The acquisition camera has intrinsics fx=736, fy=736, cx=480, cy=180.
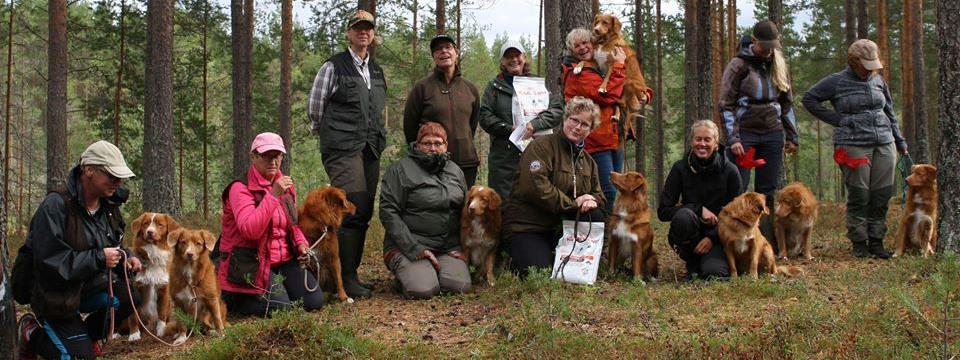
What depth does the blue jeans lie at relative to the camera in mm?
7484

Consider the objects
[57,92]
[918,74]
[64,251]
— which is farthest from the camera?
[918,74]

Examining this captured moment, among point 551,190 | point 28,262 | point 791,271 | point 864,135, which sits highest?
point 864,135

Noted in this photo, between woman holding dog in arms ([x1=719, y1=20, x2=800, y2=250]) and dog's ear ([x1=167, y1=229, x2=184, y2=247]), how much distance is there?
5.23 metres

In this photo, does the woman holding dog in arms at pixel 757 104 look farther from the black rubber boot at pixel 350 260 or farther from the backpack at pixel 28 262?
the backpack at pixel 28 262

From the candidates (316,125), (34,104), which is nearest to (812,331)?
(316,125)

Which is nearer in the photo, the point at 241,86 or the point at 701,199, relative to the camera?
the point at 701,199

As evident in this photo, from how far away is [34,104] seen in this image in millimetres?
38906

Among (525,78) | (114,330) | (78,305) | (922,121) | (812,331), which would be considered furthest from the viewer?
(922,121)

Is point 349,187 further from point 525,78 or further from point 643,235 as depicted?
point 643,235

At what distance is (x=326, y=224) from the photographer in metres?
6.52

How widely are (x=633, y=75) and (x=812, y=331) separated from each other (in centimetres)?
355

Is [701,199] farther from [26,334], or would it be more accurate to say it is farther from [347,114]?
[26,334]

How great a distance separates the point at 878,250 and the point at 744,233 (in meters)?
2.44

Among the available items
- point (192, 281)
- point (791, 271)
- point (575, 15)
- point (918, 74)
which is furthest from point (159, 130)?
point (918, 74)
